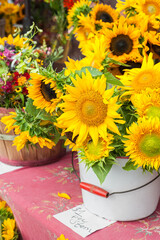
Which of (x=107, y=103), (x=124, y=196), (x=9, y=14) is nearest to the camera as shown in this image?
(x=107, y=103)

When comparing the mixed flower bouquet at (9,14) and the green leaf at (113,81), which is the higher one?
the mixed flower bouquet at (9,14)

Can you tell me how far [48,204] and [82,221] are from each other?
4.2 inches

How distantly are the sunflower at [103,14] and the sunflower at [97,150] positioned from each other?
32cm

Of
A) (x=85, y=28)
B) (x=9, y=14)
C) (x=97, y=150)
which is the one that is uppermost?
(x=9, y=14)

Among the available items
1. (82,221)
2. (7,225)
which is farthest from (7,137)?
(82,221)

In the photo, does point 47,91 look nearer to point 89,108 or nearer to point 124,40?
point 89,108

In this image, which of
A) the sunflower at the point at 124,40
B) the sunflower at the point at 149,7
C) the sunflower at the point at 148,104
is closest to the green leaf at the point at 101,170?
the sunflower at the point at 148,104

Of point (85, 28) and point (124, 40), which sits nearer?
point (124, 40)

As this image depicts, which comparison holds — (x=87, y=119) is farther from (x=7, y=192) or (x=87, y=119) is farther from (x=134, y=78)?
(x=7, y=192)

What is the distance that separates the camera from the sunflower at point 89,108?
18.6 inches

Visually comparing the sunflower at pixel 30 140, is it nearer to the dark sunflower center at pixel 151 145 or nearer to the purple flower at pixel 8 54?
the dark sunflower center at pixel 151 145

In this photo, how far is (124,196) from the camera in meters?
0.58

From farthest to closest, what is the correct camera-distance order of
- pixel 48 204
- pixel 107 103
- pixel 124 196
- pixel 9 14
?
1. pixel 9 14
2. pixel 48 204
3. pixel 124 196
4. pixel 107 103

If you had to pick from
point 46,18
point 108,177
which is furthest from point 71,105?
point 46,18
